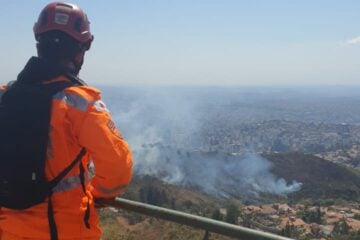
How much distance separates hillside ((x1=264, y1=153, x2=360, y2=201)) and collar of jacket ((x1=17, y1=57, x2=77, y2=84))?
261ft

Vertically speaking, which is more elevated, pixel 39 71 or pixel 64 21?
pixel 64 21

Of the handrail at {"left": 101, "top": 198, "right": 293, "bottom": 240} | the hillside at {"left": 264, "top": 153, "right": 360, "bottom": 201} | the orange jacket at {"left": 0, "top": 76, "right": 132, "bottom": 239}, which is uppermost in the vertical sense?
the orange jacket at {"left": 0, "top": 76, "right": 132, "bottom": 239}

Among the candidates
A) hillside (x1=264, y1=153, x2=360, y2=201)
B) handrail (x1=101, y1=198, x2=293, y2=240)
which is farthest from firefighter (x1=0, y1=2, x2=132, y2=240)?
hillside (x1=264, y1=153, x2=360, y2=201)

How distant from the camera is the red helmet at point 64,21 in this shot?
104 inches

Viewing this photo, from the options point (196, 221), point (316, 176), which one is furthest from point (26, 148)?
point (316, 176)

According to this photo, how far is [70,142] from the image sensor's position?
253 cm

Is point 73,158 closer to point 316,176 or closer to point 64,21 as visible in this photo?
point 64,21

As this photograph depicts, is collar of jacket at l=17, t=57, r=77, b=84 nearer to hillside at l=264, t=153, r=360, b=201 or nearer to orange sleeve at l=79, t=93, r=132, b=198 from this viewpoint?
orange sleeve at l=79, t=93, r=132, b=198

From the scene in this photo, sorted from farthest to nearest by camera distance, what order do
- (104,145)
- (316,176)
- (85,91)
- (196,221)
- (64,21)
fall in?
(316,176), (196,221), (64,21), (85,91), (104,145)

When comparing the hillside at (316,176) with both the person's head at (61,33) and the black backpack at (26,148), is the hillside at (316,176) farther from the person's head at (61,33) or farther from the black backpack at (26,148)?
the black backpack at (26,148)

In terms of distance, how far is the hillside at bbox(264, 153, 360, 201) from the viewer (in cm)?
8169

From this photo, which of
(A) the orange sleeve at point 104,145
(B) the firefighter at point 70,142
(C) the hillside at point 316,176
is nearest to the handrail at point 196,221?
(B) the firefighter at point 70,142

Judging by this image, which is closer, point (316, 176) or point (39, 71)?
point (39, 71)

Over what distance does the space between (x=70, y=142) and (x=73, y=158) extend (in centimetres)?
9
